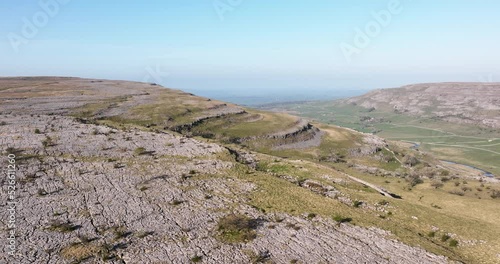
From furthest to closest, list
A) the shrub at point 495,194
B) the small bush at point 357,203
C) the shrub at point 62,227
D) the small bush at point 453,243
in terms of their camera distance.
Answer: the shrub at point 495,194 < the small bush at point 357,203 < the small bush at point 453,243 < the shrub at point 62,227

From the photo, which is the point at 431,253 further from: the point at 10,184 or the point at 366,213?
the point at 10,184

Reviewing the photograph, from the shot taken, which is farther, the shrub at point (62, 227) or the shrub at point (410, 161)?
the shrub at point (410, 161)

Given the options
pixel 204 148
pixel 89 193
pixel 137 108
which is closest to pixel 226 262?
pixel 89 193

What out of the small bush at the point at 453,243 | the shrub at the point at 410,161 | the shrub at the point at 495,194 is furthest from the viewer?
the shrub at the point at 410,161

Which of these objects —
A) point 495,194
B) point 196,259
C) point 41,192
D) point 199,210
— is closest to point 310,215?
point 199,210

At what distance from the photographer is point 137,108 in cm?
12762

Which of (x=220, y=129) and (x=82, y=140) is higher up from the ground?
(x=82, y=140)

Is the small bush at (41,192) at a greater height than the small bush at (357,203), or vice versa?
the small bush at (41,192)

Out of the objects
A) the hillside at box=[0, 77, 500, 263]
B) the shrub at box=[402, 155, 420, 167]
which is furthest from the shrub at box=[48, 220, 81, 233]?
the shrub at box=[402, 155, 420, 167]

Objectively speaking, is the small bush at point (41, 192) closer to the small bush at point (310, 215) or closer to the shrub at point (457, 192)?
the small bush at point (310, 215)

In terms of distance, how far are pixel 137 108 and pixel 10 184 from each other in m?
89.3

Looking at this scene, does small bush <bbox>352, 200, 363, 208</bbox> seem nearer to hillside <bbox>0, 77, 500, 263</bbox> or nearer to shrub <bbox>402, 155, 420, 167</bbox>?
hillside <bbox>0, 77, 500, 263</bbox>

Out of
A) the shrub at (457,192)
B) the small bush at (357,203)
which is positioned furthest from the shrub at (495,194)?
the small bush at (357,203)

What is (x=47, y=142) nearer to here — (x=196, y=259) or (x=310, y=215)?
(x=196, y=259)
